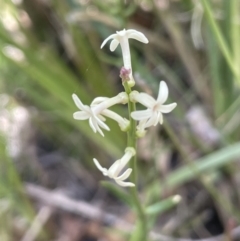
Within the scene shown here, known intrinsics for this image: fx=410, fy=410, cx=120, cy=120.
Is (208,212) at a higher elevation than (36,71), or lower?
lower

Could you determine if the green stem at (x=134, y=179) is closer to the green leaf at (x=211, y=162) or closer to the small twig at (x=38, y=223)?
the green leaf at (x=211, y=162)

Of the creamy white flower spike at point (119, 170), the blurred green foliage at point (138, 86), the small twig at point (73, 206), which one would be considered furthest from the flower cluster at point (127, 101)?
the small twig at point (73, 206)

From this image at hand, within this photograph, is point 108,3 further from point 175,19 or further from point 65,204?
point 65,204

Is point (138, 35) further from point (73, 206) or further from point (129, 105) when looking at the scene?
point (73, 206)

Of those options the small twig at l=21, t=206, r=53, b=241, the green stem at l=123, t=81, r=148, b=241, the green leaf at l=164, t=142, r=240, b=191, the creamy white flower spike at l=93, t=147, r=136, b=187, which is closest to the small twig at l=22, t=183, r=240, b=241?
the small twig at l=21, t=206, r=53, b=241

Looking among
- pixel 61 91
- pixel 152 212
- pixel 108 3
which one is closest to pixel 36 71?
pixel 61 91

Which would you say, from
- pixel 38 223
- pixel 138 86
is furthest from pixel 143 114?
pixel 38 223
